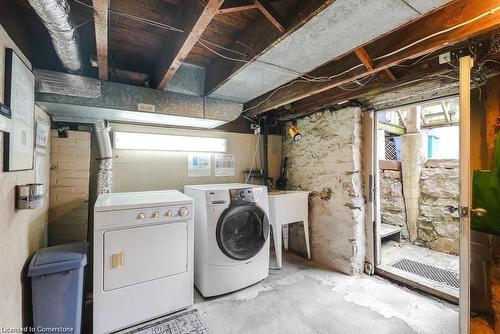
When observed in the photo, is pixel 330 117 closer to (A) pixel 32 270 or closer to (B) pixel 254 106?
(B) pixel 254 106

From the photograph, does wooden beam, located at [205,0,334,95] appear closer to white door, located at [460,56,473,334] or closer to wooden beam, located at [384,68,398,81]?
white door, located at [460,56,473,334]

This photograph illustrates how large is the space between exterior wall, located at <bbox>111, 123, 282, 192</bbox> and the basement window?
2.3 inches

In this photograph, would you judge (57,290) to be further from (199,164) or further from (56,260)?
(199,164)

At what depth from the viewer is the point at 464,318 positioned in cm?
136

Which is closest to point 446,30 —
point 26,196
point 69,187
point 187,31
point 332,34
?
point 332,34

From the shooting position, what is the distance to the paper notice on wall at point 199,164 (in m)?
3.04

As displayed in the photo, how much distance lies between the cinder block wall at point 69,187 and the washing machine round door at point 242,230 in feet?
4.84

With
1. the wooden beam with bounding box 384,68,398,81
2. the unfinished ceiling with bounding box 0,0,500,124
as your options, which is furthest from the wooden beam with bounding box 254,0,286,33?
the wooden beam with bounding box 384,68,398,81

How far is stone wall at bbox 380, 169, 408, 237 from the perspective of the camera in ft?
12.2

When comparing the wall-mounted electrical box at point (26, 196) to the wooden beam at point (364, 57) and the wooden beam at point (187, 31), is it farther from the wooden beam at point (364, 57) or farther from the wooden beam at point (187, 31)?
the wooden beam at point (364, 57)

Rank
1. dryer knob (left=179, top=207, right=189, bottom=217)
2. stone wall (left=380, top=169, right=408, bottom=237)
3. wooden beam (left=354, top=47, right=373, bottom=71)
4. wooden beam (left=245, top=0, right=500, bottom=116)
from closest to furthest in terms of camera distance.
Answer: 1. wooden beam (left=245, top=0, right=500, bottom=116)
2. wooden beam (left=354, top=47, right=373, bottom=71)
3. dryer knob (left=179, top=207, right=189, bottom=217)
4. stone wall (left=380, top=169, right=408, bottom=237)

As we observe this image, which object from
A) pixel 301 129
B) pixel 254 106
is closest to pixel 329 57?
pixel 254 106

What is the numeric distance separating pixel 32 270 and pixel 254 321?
1636 millimetres

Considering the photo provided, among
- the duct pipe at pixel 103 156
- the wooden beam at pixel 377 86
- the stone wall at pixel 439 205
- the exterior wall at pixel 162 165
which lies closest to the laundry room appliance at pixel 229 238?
the exterior wall at pixel 162 165
